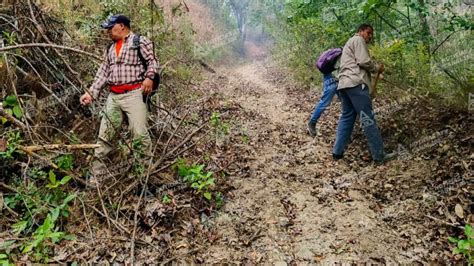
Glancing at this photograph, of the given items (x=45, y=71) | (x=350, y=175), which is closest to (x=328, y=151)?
(x=350, y=175)

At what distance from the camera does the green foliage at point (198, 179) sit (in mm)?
4191

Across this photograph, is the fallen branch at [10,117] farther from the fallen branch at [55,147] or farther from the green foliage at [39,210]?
the green foliage at [39,210]

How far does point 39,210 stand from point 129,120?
1.46 m

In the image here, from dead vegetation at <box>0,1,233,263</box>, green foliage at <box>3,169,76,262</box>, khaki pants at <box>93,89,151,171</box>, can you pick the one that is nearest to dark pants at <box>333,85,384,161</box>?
dead vegetation at <box>0,1,233,263</box>

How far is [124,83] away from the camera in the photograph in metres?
4.50

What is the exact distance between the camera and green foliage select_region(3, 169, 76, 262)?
3327 mm

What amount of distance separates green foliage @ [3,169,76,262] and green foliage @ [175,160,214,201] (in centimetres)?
125

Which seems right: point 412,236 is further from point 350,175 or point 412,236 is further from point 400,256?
point 350,175

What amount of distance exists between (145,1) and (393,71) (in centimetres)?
618

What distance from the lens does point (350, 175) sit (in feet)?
16.9

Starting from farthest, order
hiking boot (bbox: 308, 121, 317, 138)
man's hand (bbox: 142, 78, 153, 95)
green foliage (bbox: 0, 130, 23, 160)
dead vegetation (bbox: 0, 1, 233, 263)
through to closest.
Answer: hiking boot (bbox: 308, 121, 317, 138)
man's hand (bbox: 142, 78, 153, 95)
green foliage (bbox: 0, 130, 23, 160)
dead vegetation (bbox: 0, 1, 233, 263)

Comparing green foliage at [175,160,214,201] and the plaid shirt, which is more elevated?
the plaid shirt

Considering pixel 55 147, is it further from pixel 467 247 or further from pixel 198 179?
pixel 467 247

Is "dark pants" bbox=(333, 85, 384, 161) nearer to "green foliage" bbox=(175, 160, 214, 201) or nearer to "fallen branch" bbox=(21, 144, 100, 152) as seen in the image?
"green foliage" bbox=(175, 160, 214, 201)
